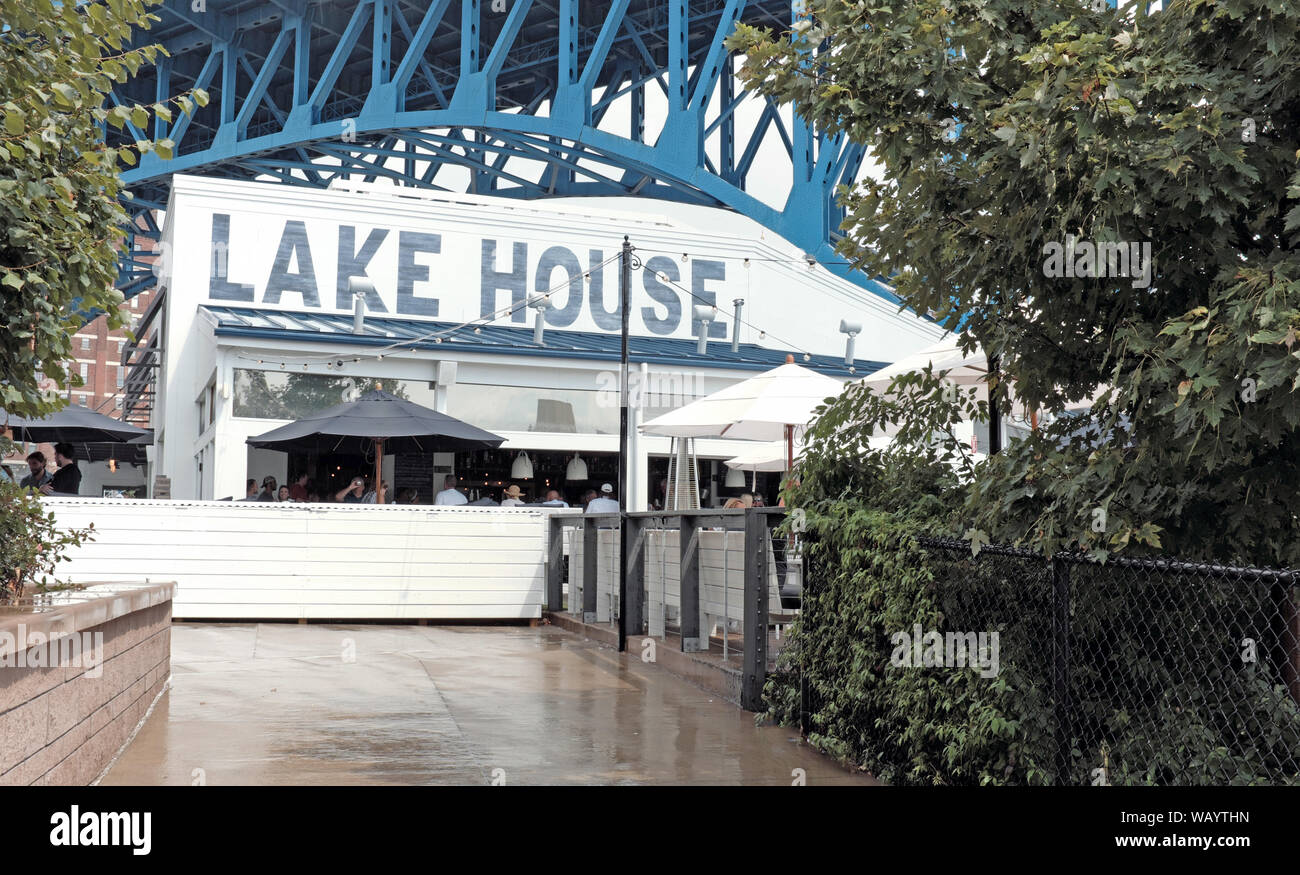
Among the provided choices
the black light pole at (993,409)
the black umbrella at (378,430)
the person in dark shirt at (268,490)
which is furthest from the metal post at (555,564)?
the black light pole at (993,409)

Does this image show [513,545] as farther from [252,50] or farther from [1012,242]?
[252,50]

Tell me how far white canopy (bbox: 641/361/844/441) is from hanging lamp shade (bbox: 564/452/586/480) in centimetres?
585

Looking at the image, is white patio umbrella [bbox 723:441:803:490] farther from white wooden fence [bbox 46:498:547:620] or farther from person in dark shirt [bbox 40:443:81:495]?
person in dark shirt [bbox 40:443:81:495]

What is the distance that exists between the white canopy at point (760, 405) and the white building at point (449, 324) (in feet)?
18.6

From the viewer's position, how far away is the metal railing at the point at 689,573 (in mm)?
7727

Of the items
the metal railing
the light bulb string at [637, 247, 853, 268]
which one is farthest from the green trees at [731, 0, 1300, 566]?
the light bulb string at [637, 247, 853, 268]

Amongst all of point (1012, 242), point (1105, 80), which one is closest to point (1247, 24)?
point (1105, 80)

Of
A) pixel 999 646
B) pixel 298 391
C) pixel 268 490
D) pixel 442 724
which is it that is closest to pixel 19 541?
pixel 442 724

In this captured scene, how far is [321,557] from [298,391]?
17.3 ft

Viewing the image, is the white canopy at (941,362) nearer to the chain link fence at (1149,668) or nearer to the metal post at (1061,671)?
the chain link fence at (1149,668)

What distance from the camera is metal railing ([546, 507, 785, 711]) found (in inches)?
304

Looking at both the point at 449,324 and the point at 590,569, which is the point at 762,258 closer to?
the point at 449,324
